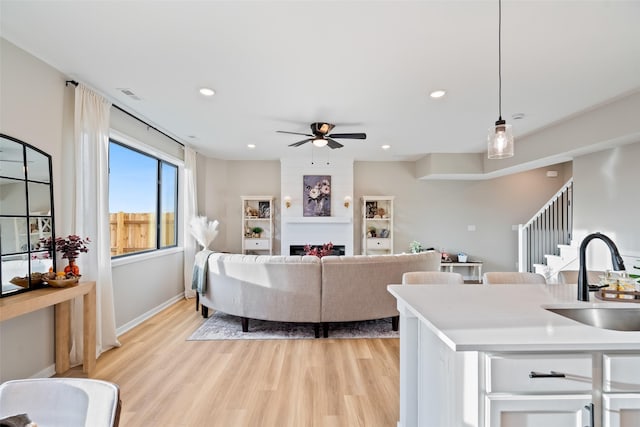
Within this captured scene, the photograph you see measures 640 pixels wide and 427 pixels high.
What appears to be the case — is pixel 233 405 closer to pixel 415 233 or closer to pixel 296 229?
pixel 296 229

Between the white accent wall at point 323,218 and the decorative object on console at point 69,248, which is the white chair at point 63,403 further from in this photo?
the white accent wall at point 323,218

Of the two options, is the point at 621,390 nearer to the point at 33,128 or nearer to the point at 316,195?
the point at 33,128

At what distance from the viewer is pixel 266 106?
3.69 meters

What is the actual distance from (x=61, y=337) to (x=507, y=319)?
3521 mm

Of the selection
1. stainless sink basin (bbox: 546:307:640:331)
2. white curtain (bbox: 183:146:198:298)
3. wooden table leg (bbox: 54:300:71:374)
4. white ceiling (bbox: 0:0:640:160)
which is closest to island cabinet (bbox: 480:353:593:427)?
stainless sink basin (bbox: 546:307:640:331)

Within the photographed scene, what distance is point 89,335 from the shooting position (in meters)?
2.75

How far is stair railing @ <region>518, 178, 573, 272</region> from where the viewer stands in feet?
19.3

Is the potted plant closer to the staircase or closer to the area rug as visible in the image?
the area rug

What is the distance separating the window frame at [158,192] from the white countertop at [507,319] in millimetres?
3733

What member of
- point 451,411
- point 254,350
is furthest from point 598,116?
point 254,350

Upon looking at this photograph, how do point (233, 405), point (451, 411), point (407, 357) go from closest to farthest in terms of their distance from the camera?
point (451, 411), point (407, 357), point (233, 405)

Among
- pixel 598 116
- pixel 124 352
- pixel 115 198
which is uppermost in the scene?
pixel 598 116

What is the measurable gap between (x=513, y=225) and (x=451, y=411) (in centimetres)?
705

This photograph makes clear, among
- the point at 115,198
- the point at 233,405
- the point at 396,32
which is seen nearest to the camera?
the point at 396,32
